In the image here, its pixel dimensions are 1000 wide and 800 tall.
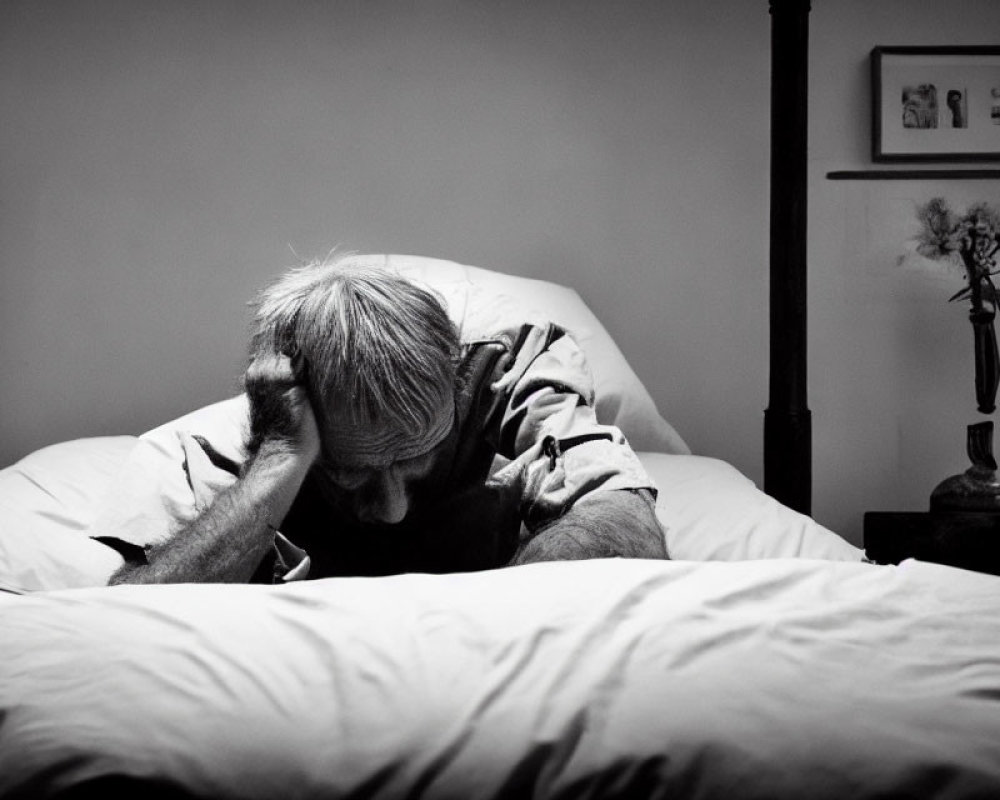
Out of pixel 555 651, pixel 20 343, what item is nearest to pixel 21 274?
pixel 20 343

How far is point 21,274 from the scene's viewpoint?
2.22 meters

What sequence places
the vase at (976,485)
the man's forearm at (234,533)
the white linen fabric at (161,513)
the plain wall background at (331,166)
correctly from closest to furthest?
the man's forearm at (234,533) → the white linen fabric at (161,513) → the vase at (976,485) → the plain wall background at (331,166)

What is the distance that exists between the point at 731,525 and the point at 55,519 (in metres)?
0.91

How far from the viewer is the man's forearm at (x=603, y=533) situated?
993mm

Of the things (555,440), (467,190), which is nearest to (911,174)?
(467,190)

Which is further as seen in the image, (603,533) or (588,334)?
(588,334)

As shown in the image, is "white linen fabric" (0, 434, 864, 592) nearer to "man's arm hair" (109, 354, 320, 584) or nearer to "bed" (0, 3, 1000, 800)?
"man's arm hair" (109, 354, 320, 584)

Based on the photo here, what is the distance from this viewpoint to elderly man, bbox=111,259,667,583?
1.12 m

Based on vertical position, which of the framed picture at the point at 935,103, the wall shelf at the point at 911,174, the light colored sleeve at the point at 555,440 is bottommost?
the light colored sleeve at the point at 555,440

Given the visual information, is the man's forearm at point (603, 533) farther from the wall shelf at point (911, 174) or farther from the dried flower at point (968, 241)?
the wall shelf at point (911, 174)

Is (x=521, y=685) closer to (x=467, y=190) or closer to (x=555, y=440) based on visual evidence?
(x=555, y=440)

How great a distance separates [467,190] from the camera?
226 cm

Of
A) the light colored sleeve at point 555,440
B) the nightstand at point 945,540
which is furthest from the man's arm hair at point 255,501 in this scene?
the nightstand at point 945,540

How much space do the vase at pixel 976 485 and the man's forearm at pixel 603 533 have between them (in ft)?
3.52
